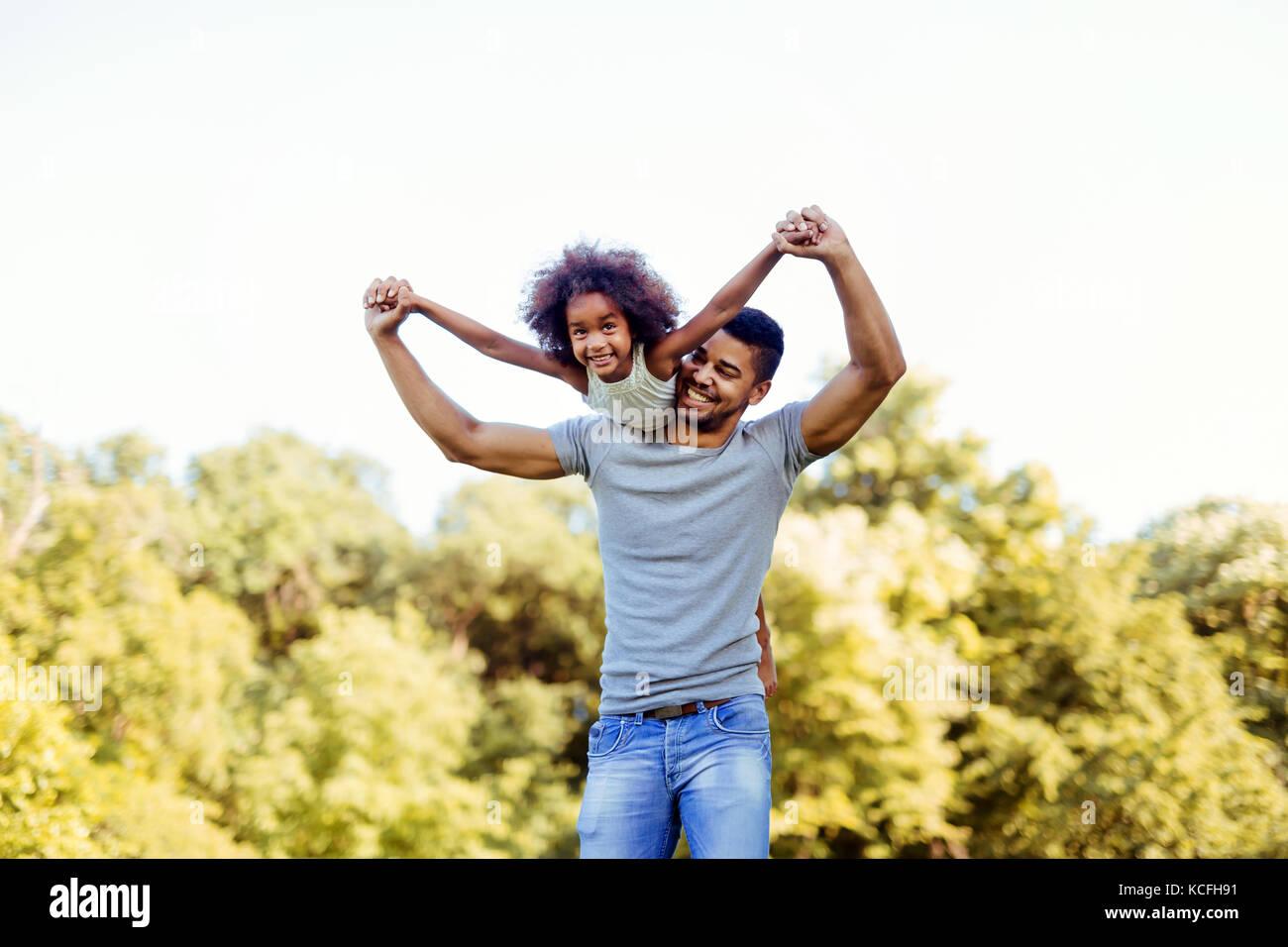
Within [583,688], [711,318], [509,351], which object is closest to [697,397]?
[711,318]

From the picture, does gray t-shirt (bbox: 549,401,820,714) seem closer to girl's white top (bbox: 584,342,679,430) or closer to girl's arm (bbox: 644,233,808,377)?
girl's white top (bbox: 584,342,679,430)

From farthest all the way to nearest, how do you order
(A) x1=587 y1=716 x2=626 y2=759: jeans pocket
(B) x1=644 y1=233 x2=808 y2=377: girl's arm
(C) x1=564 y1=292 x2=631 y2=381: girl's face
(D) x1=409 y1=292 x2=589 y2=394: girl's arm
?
(D) x1=409 y1=292 x2=589 y2=394: girl's arm < (C) x1=564 y1=292 x2=631 y2=381: girl's face < (B) x1=644 y1=233 x2=808 y2=377: girl's arm < (A) x1=587 y1=716 x2=626 y2=759: jeans pocket

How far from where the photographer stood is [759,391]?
282 centimetres

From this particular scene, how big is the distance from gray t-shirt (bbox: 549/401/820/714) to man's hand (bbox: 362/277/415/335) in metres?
0.44

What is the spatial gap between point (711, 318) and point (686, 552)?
56 cm

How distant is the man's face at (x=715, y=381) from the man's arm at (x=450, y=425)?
33 cm

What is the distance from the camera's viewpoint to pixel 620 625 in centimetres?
246

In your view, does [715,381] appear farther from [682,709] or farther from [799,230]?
[682,709]

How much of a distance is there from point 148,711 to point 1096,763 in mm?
14182

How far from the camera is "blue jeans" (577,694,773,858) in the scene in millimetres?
2307

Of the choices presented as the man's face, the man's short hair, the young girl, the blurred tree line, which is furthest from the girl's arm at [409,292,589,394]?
the blurred tree line

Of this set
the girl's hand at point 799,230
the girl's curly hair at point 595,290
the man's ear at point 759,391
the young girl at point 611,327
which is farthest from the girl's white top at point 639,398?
the girl's hand at point 799,230
